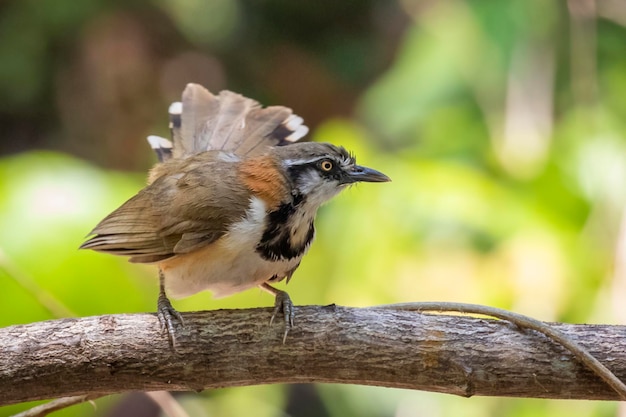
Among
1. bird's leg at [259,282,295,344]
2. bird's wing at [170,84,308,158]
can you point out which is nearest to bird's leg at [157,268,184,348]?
bird's leg at [259,282,295,344]

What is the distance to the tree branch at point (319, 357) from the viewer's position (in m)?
1.87

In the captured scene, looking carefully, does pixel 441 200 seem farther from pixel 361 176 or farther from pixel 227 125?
pixel 227 125

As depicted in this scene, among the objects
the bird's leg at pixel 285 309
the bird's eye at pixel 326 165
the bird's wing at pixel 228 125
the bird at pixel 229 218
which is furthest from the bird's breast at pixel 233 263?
the bird's wing at pixel 228 125

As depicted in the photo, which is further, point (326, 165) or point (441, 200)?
point (441, 200)

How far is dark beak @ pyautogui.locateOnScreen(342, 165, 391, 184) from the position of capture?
2533 mm

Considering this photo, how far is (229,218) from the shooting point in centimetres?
229

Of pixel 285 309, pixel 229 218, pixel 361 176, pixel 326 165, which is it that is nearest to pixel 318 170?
pixel 326 165

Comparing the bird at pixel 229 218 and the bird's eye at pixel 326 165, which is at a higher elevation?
the bird's eye at pixel 326 165

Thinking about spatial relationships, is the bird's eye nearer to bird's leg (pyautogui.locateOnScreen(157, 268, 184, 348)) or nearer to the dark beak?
the dark beak

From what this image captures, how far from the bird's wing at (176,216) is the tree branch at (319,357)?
0.43 metres

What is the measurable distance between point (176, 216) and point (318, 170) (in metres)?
0.47

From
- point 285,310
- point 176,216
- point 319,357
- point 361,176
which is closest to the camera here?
point 319,357

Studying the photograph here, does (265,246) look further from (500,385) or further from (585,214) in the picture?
(585,214)

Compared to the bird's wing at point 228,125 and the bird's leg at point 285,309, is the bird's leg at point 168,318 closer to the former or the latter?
the bird's leg at point 285,309
